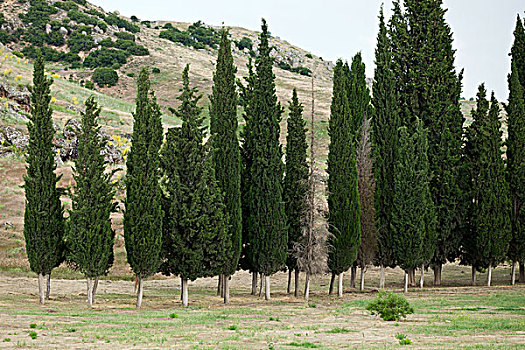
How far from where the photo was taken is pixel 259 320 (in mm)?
22312

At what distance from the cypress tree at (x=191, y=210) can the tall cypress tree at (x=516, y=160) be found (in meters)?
25.0

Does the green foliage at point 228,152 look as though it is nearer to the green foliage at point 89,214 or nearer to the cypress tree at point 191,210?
the cypress tree at point 191,210

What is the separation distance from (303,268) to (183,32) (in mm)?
161090

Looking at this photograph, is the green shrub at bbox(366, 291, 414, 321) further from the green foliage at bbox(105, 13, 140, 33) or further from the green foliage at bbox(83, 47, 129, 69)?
the green foliage at bbox(105, 13, 140, 33)

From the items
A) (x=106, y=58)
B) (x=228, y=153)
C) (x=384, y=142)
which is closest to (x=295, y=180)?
(x=228, y=153)

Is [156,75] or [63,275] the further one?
[156,75]

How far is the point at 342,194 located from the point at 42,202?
19470 millimetres

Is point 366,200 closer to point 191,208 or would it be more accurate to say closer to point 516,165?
point 516,165

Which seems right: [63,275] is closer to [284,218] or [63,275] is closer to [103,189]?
[103,189]

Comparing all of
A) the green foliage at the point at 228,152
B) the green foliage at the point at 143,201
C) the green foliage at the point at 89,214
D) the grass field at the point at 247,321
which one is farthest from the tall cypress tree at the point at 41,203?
the green foliage at the point at 228,152

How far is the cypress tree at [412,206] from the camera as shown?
125 feet

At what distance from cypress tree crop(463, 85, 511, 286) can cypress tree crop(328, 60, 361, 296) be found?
11073mm

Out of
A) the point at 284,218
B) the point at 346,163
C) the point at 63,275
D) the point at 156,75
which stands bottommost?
the point at 63,275

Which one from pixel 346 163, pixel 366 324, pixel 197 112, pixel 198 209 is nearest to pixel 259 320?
pixel 366 324
